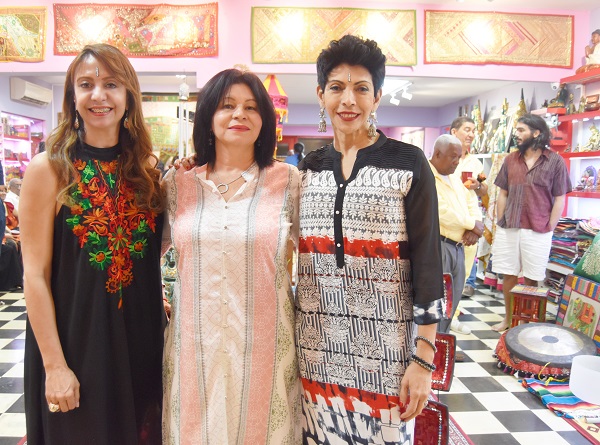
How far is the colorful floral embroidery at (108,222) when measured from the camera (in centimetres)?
147

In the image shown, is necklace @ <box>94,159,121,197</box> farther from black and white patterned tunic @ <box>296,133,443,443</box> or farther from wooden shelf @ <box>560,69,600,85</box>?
wooden shelf @ <box>560,69,600,85</box>

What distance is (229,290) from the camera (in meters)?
1.48

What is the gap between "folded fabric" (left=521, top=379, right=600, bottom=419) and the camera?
2990 millimetres

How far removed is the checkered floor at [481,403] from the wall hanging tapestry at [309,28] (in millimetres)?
3187

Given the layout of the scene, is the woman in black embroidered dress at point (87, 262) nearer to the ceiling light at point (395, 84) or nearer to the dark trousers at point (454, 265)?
the dark trousers at point (454, 265)

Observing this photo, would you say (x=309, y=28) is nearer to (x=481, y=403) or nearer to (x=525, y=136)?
(x=525, y=136)

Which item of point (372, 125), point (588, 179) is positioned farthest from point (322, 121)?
point (588, 179)

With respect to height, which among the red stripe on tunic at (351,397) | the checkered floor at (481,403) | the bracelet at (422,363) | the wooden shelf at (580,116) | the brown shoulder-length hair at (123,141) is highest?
the wooden shelf at (580,116)

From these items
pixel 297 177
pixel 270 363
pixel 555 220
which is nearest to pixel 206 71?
pixel 555 220

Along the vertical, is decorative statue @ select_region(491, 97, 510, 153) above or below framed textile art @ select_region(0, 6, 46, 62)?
below

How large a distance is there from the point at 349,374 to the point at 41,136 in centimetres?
953

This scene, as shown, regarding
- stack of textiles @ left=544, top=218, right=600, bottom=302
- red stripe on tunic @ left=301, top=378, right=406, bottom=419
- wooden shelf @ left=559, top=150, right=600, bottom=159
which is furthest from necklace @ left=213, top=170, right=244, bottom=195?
wooden shelf @ left=559, top=150, right=600, bottom=159

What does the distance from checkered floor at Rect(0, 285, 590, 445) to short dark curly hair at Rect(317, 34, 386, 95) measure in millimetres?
2163

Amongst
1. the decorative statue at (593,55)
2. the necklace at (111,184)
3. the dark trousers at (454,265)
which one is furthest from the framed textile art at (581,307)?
the necklace at (111,184)
